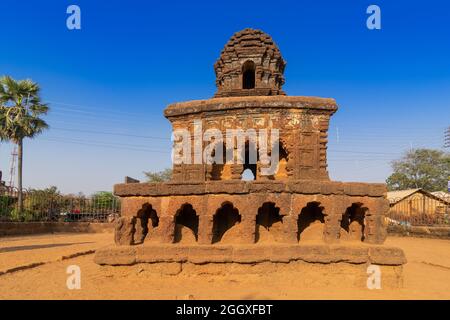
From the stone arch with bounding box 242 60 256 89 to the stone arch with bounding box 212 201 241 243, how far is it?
648 cm

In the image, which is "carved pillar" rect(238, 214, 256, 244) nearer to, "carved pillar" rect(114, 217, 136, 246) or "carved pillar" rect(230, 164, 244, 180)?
"carved pillar" rect(230, 164, 244, 180)

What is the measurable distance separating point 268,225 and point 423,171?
43.6m

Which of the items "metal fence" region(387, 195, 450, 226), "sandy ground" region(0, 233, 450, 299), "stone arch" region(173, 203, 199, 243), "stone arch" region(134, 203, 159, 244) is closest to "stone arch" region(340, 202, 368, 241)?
"sandy ground" region(0, 233, 450, 299)

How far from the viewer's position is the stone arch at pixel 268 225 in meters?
6.23

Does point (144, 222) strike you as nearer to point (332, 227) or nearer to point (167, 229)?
point (167, 229)

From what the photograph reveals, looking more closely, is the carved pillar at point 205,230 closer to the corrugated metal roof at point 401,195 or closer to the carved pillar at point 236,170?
the carved pillar at point 236,170

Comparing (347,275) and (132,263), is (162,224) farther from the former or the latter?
(347,275)

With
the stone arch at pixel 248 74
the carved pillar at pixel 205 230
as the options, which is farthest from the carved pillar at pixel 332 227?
the stone arch at pixel 248 74

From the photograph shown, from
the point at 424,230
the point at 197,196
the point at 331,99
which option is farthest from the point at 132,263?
the point at 424,230

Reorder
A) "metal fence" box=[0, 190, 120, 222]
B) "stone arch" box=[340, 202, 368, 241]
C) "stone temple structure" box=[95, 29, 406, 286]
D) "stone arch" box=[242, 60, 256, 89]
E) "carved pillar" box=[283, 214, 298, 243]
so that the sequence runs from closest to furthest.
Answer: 1. "stone temple structure" box=[95, 29, 406, 286]
2. "carved pillar" box=[283, 214, 298, 243]
3. "stone arch" box=[340, 202, 368, 241]
4. "stone arch" box=[242, 60, 256, 89]
5. "metal fence" box=[0, 190, 120, 222]

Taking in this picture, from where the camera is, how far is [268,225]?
6488mm

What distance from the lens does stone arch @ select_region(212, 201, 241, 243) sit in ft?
20.6

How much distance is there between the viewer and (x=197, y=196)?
592cm

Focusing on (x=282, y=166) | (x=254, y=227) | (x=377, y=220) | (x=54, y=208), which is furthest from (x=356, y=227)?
(x=54, y=208)
